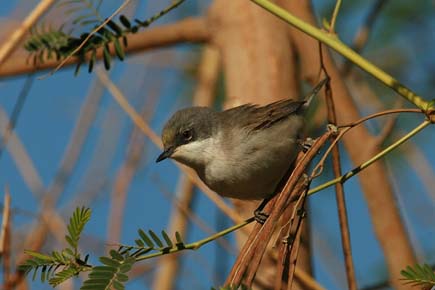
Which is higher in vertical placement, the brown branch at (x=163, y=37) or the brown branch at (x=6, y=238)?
the brown branch at (x=163, y=37)

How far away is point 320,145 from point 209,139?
68.3 inches

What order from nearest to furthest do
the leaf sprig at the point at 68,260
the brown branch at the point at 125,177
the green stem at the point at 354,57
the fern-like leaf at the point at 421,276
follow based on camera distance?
the fern-like leaf at the point at 421,276 → the leaf sprig at the point at 68,260 → the green stem at the point at 354,57 → the brown branch at the point at 125,177

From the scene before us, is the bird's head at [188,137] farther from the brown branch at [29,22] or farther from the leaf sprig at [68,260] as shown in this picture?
the leaf sprig at [68,260]

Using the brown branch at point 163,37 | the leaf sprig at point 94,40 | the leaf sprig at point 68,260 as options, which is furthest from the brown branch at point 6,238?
the brown branch at point 163,37

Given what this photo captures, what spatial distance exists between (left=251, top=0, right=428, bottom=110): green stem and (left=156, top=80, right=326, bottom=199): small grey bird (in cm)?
100

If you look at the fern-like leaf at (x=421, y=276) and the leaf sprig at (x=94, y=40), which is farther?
the leaf sprig at (x=94, y=40)

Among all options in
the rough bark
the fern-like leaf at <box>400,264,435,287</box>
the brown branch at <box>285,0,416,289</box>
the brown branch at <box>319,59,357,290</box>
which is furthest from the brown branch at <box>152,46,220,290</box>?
the fern-like leaf at <box>400,264,435,287</box>

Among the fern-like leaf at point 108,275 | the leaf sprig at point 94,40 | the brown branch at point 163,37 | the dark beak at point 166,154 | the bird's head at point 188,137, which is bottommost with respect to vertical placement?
the fern-like leaf at point 108,275

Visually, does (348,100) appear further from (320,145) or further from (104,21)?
(320,145)

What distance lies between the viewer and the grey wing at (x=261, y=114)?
3332 mm

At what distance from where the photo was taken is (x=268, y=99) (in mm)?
3672

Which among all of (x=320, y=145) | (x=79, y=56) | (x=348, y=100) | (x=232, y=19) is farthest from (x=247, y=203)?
(x=320, y=145)

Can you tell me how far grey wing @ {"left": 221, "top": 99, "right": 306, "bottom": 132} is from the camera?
3.33 meters

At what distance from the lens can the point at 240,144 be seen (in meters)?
3.29
